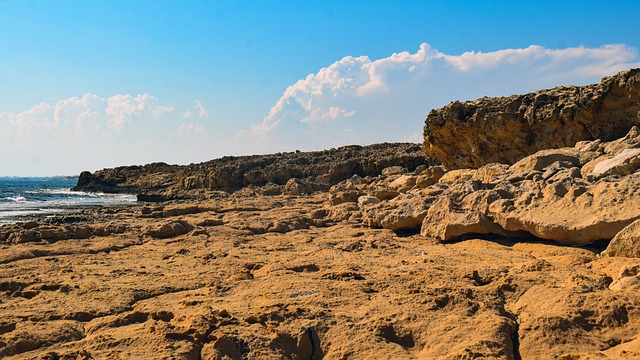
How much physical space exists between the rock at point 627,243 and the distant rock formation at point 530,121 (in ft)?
30.3

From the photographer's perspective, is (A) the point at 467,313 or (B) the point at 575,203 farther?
(B) the point at 575,203

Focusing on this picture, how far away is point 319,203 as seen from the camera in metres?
15.3

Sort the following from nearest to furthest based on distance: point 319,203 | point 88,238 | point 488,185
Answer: point 488,185
point 88,238
point 319,203

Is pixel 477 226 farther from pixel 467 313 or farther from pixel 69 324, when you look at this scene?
pixel 69 324

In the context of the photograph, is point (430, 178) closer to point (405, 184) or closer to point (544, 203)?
point (405, 184)

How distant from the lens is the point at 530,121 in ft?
51.4

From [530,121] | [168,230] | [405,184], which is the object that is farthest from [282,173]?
[168,230]

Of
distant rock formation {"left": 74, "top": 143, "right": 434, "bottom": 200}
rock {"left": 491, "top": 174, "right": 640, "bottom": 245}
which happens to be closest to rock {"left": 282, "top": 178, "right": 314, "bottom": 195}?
distant rock formation {"left": 74, "top": 143, "right": 434, "bottom": 200}

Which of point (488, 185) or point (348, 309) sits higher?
point (488, 185)

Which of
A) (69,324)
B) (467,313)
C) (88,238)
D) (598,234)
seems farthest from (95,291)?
(598,234)

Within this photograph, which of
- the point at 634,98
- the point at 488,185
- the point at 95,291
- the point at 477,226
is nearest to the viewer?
the point at 95,291

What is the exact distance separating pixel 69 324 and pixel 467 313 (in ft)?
11.2

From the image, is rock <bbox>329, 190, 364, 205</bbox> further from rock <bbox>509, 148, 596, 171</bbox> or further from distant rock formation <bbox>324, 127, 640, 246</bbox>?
rock <bbox>509, 148, 596, 171</bbox>

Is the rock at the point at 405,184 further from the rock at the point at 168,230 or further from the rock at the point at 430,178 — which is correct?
the rock at the point at 168,230
